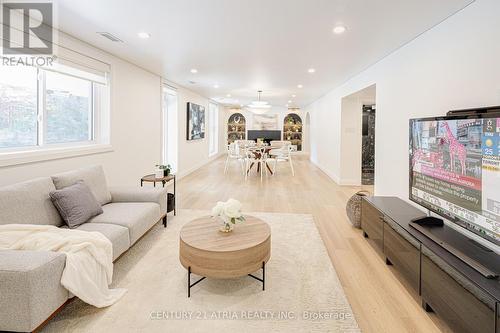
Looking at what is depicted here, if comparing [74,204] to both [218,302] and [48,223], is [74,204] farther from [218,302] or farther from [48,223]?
[218,302]

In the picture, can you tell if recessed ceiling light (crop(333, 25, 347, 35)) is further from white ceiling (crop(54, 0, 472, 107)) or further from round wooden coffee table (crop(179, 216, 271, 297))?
round wooden coffee table (crop(179, 216, 271, 297))

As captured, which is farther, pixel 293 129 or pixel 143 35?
pixel 293 129

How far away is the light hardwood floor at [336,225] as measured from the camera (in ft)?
7.07

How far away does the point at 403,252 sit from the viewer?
252 cm

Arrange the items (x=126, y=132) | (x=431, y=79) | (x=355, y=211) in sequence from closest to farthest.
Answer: (x=431, y=79) → (x=355, y=211) → (x=126, y=132)

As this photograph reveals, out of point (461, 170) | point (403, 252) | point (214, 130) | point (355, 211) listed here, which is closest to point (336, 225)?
point (355, 211)

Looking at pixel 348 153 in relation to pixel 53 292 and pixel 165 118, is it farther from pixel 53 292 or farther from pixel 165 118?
pixel 53 292

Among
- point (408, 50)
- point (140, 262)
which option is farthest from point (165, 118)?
point (408, 50)

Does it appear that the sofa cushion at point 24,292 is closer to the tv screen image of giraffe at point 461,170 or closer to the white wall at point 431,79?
the tv screen image of giraffe at point 461,170

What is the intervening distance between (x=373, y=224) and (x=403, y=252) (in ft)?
2.65

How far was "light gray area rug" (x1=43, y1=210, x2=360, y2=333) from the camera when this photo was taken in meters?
2.02

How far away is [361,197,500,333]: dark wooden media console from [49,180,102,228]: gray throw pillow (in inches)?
115

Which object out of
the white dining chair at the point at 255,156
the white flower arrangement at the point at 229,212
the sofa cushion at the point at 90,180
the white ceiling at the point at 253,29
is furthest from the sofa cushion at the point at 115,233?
the white dining chair at the point at 255,156

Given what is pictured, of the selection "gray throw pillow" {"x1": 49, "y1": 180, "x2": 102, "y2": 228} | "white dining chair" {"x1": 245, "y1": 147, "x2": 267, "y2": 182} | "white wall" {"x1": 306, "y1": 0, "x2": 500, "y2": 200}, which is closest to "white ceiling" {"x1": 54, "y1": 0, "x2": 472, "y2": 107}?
"white wall" {"x1": 306, "y1": 0, "x2": 500, "y2": 200}
